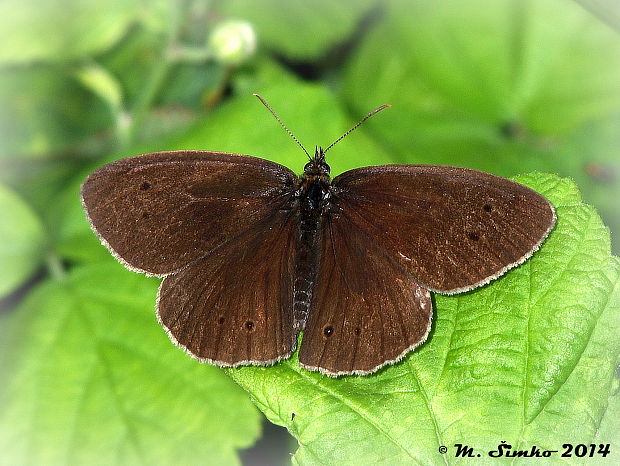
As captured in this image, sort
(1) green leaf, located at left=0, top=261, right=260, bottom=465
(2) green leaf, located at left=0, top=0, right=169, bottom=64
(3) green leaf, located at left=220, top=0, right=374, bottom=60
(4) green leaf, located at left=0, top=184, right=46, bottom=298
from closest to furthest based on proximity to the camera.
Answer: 1. (1) green leaf, located at left=0, top=261, right=260, bottom=465
2. (4) green leaf, located at left=0, top=184, right=46, bottom=298
3. (2) green leaf, located at left=0, top=0, right=169, bottom=64
4. (3) green leaf, located at left=220, top=0, right=374, bottom=60

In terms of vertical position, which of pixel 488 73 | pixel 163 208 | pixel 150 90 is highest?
pixel 488 73

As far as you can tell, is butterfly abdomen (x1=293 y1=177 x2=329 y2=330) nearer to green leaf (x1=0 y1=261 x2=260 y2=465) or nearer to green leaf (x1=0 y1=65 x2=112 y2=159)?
green leaf (x1=0 y1=261 x2=260 y2=465)

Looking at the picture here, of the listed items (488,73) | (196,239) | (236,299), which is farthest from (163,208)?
(488,73)

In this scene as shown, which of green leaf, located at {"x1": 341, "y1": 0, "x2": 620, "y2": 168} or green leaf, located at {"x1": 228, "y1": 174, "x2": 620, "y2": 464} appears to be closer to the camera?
green leaf, located at {"x1": 228, "y1": 174, "x2": 620, "y2": 464}

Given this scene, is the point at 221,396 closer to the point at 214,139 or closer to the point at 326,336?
the point at 326,336

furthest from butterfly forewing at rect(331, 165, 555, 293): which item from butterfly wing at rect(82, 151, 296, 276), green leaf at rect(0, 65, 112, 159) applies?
green leaf at rect(0, 65, 112, 159)

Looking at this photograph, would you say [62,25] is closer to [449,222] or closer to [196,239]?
[196,239]

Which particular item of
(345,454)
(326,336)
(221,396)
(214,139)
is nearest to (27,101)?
(214,139)
